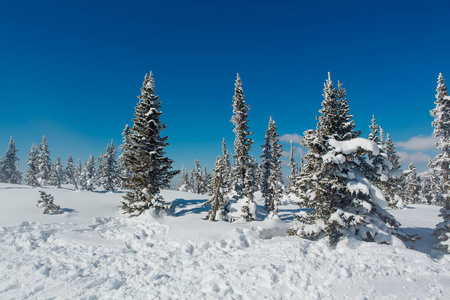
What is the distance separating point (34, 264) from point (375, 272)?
596 inches

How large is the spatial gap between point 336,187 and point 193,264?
30.5 ft

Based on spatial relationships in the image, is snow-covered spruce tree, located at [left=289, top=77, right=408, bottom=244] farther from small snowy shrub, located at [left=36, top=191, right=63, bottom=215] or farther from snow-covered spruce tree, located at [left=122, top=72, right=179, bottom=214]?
small snowy shrub, located at [left=36, top=191, right=63, bottom=215]

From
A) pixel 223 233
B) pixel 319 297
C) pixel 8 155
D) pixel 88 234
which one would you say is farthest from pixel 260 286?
pixel 8 155

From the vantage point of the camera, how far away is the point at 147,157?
20.3 metres

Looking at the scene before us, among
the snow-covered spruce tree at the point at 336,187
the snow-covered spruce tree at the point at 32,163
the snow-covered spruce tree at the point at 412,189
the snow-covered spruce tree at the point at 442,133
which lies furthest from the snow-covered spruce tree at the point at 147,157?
the snow-covered spruce tree at the point at 412,189

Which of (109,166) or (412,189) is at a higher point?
(109,166)

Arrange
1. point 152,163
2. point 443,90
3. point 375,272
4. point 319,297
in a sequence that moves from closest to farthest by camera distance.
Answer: point 319,297 → point 375,272 → point 443,90 → point 152,163

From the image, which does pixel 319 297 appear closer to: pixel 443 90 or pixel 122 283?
pixel 122 283

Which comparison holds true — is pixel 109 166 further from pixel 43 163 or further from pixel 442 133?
pixel 442 133

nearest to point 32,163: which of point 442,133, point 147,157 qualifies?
point 147,157

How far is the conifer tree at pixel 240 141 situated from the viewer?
24172mm

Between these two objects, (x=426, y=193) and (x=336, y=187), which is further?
(x=426, y=193)

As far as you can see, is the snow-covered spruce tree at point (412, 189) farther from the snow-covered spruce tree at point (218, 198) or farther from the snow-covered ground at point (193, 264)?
the snow-covered spruce tree at point (218, 198)

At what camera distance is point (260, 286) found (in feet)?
29.6
